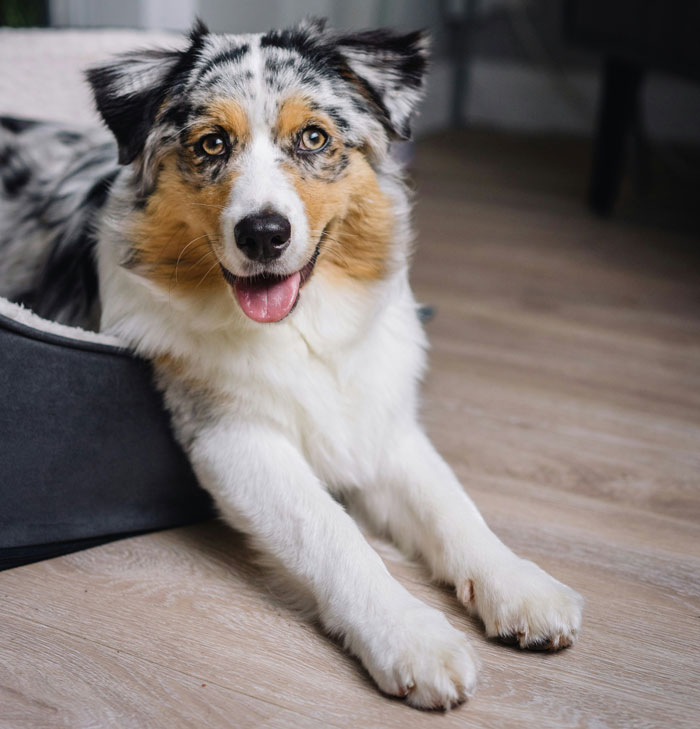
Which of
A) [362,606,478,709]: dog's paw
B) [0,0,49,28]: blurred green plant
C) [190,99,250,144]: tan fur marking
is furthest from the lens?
[0,0,49,28]: blurred green plant

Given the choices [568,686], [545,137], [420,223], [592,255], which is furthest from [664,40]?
[568,686]

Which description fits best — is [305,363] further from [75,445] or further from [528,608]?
[528,608]

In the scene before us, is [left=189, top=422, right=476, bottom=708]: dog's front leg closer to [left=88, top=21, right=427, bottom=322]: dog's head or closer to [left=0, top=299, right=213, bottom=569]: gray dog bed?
[left=0, top=299, right=213, bottom=569]: gray dog bed

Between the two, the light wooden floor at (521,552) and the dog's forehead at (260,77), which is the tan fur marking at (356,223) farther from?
the light wooden floor at (521,552)

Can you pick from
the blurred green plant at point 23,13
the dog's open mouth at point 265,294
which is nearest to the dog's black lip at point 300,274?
the dog's open mouth at point 265,294

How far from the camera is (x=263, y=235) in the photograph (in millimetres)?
1458

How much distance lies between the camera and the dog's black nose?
1.46m

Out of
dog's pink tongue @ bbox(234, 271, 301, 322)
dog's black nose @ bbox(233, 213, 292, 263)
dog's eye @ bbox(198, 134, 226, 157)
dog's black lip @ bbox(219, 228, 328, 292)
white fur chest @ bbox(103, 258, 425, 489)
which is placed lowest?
white fur chest @ bbox(103, 258, 425, 489)

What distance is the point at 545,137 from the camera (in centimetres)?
625

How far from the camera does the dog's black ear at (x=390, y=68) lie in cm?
171

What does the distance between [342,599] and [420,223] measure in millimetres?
3005

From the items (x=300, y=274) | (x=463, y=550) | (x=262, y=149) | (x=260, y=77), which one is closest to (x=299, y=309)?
(x=300, y=274)

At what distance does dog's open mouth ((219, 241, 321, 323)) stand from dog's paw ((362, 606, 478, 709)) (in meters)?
0.61

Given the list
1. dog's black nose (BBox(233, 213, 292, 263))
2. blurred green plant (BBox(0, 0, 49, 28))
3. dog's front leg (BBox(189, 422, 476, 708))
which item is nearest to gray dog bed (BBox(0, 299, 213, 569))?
dog's front leg (BBox(189, 422, 476, 708))
